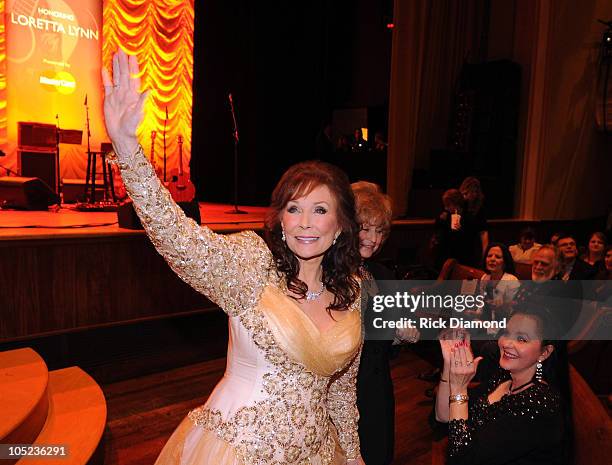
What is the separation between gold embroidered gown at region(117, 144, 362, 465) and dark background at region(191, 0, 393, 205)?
326 inches

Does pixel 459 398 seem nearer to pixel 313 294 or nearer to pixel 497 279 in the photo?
pixel 313 294

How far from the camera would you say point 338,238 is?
5.71 feet

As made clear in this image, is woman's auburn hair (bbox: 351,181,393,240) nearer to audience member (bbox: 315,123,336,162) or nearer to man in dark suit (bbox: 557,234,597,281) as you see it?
man in dark suit (bbox: 557,234,597,281)

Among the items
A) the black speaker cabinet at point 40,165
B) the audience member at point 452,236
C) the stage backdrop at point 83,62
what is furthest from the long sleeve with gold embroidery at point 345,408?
the black speaker cabinet at point 40,165

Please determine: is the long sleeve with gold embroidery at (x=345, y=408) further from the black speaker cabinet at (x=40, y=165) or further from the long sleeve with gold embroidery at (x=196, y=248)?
the black speaker cabinet at (x=40, y=165)

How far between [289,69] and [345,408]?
872 centimetres

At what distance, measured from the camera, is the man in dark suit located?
4.13 m

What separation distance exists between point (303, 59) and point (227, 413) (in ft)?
29.7

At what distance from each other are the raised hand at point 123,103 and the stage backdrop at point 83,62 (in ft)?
22.8

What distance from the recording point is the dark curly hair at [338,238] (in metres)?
1.60

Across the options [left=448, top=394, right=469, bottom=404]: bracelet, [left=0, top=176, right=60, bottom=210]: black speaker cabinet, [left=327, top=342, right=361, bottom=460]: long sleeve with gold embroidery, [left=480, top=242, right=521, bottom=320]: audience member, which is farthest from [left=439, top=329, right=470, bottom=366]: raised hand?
[left=0, top=176, right=60, bottom=210]: black speaker cabinet

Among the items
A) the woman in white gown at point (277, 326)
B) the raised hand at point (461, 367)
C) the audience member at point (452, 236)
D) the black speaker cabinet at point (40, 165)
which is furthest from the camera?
the black speaker cabinet at point (40, 165)

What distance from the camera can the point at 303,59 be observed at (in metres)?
9.85

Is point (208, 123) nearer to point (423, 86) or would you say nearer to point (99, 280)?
point (423, 86)
